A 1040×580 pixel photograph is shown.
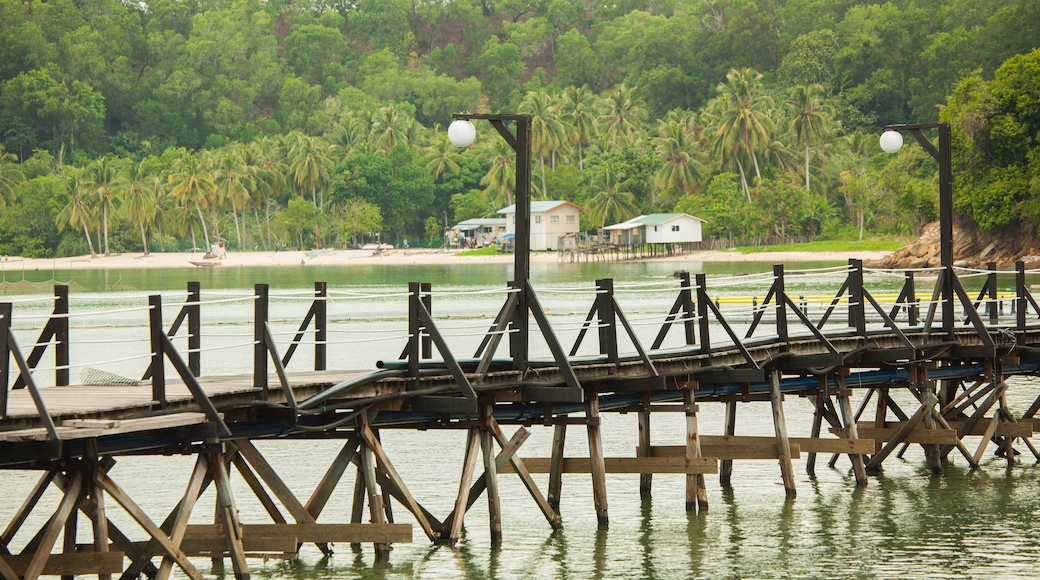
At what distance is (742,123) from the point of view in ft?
382

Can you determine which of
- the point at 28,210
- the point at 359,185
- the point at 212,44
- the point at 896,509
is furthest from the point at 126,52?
the point at 896,509

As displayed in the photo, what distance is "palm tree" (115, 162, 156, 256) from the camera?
13588 centimetres

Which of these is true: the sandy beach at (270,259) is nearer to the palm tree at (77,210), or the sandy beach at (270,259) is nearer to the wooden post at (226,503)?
the palm tree at (77,210)

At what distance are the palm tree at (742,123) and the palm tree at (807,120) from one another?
2652mm

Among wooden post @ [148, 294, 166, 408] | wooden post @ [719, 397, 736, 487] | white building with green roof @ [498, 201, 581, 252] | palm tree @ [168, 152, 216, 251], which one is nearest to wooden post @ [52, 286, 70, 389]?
wooden post @ [148, 294, 166, 408]

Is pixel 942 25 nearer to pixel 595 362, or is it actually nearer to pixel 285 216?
pixel 285 216

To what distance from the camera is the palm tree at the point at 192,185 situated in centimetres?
13588

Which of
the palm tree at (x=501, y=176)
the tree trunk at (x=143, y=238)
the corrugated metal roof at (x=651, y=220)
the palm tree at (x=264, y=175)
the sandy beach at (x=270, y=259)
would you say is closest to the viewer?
the corrugated metal roof at (x=651, y=220)

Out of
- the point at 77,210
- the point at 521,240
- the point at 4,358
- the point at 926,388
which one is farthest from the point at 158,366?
the point at 77,210

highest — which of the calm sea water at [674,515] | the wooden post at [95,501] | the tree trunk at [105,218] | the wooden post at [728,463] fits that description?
the tree trunk at [105,218]

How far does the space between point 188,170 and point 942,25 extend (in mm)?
74534

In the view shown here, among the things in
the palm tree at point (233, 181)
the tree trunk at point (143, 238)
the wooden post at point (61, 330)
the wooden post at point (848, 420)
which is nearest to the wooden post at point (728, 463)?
the wooden post at point (848, 420)

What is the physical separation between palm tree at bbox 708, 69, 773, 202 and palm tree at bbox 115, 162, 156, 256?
5649 centimetres

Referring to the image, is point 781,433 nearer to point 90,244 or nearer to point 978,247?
point 978,247
